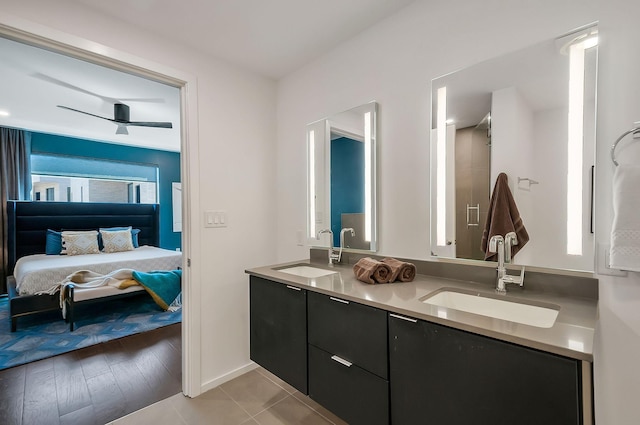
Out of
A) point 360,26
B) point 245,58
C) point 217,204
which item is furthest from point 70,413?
point 360,26

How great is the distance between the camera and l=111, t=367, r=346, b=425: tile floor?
70.2 inches

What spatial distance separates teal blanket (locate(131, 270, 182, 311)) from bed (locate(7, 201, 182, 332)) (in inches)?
5.2

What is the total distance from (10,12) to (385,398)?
254 cm

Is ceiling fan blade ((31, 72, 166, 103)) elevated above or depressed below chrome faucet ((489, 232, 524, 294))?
above

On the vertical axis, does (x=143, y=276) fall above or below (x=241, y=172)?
below

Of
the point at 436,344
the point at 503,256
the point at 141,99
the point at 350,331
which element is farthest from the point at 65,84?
the point at 503,256

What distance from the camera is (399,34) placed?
177cm

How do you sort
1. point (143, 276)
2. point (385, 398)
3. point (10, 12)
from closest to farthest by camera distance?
point (385, 398) → point (10, 12) → point (143, 276)

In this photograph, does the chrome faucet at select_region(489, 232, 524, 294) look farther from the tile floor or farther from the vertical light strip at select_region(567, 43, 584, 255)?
the tile floor

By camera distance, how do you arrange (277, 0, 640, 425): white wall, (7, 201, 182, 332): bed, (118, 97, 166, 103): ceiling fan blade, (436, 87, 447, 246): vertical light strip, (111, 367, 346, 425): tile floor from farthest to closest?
(118, 97, 166, 103): ceiling fan blade
(7, 201, 182, 332): bed
(111, 367, 346, 425): tile floor
(436, 87, 447, 246): vertical light strip
(277, 0, 640, 425): white wall

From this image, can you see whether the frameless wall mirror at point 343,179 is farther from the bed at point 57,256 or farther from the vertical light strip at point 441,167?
the bed at point 57,256

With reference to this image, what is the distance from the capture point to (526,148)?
1.36 metres

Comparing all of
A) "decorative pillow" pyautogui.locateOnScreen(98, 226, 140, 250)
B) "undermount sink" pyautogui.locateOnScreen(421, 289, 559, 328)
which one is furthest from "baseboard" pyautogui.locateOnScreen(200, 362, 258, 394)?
"decorative pillow" pyautogui.locateOnScreen(98, 226, 140, 250)

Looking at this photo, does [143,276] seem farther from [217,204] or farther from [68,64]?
[68,64]
